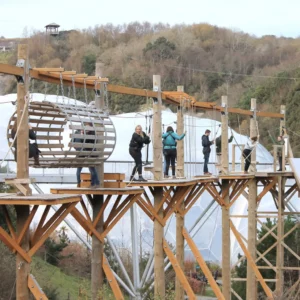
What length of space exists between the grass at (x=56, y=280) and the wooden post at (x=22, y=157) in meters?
13.2

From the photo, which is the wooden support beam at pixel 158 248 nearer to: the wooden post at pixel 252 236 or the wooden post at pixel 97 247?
the wooden post at pixel 97 247

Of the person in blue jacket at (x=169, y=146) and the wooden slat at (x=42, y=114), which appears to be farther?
the person in blue jacket at (x=169, y=146)

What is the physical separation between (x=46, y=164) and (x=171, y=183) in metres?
4.86

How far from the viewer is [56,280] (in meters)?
31.7

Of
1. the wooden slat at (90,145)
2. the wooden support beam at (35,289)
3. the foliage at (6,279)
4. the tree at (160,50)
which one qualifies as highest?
the tree at (160,50)

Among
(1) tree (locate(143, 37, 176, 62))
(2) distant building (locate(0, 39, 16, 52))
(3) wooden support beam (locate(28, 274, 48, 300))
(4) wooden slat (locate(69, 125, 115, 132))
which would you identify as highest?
(2) distant building (locate(0, 39, 16, 52))

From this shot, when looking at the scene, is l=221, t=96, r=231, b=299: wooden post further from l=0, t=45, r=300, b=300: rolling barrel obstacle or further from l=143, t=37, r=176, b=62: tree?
l=143, t=37, r=176, b=62: tree

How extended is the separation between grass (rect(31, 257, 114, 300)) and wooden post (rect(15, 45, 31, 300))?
1317cm

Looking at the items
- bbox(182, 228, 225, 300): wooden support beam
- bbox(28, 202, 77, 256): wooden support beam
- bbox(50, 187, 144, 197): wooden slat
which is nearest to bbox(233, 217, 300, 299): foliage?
bbox(182, 228, 225, 300): wooden support beam

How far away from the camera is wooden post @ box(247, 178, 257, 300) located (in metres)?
29.6

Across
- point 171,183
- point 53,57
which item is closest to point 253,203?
point 171,183

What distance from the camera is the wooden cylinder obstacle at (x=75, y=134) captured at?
15.7m

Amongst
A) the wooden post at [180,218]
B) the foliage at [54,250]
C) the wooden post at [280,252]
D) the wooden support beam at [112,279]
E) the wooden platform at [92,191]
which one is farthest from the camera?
the foliage at [54,250]

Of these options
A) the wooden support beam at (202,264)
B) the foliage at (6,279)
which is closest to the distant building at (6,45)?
the foliage at (6,279)
